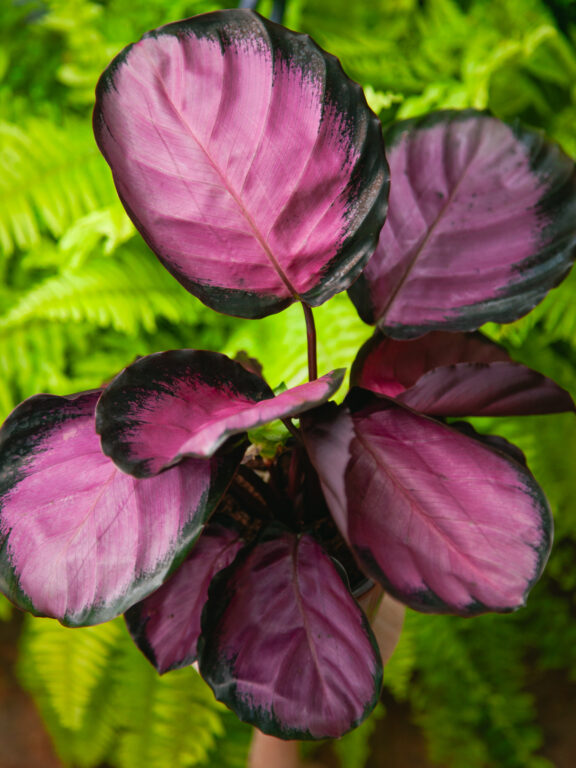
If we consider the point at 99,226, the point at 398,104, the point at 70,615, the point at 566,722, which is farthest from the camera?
the point at 566,722

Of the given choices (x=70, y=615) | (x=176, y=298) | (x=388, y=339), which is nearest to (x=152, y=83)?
(x=388, y=339)

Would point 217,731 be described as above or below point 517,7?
below

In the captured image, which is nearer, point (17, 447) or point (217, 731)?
point (17, 447)

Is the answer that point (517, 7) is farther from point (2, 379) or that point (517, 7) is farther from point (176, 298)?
point (2, 379)

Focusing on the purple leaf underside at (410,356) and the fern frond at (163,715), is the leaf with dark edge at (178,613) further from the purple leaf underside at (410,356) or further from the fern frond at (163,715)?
the fern frond at (163,715)

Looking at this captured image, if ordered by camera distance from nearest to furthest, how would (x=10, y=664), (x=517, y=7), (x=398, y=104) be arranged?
(x=398, y=104) < (x=517, y=7) < (x=10, y=664)

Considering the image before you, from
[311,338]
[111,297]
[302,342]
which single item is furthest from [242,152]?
[111,297]
